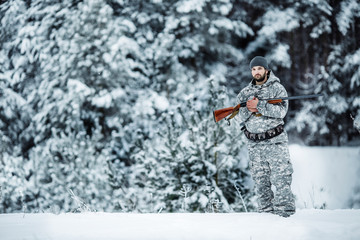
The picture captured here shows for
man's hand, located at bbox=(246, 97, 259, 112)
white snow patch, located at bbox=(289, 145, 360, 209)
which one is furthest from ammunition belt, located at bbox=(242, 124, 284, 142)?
white snow patch, located at bbox=(289, 145, 360, 209)

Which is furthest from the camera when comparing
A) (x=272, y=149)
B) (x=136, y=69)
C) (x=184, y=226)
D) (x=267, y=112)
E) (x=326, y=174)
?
(x=136, y=69)

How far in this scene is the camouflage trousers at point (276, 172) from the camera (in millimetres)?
3146

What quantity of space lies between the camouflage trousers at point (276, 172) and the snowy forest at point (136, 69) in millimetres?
3292

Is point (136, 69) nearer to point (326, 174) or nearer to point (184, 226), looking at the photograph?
point (326, 174)

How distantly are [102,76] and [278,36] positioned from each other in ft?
13.9

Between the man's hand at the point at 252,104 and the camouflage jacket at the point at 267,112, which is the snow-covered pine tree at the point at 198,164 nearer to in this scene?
the camouflage jacket at the point at 267,112

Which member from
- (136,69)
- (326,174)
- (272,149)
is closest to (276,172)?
(272,149)

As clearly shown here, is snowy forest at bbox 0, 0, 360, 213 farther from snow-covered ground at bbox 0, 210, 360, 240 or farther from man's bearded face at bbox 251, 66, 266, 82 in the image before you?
man's bearded face at bbox 251, 66, 266, 82

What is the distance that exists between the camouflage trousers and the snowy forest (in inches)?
130

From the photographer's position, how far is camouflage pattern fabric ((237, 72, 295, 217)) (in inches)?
124

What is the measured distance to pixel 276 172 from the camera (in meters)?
3.16

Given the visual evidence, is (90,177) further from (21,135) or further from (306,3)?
(306,3)

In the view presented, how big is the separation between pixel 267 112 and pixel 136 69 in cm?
600

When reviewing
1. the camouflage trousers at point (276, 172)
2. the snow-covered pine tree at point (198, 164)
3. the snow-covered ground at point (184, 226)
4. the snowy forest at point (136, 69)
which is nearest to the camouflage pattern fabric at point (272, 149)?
the camouflage trousers at point (276, 172)
